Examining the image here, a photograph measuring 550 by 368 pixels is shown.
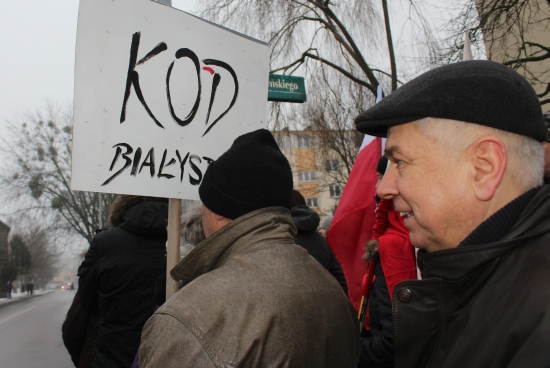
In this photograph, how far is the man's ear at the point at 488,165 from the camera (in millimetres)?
1085

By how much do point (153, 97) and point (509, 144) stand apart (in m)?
1.70

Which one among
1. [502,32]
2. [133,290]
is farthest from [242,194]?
[502,32]

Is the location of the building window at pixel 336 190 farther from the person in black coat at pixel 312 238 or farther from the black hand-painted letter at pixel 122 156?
the black hand-painted letter at pixel 122 156

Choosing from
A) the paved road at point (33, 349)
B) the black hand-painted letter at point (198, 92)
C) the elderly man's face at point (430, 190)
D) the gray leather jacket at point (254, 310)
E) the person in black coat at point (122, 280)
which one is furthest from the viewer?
the paved road at point (33, 349)

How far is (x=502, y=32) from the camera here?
292 inches

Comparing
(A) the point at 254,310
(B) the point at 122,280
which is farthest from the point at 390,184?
(B) the point at 122,280

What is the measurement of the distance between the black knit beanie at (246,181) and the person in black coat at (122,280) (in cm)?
149

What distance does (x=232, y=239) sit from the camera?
1.67 m

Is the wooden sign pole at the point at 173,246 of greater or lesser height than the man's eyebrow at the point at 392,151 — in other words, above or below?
below

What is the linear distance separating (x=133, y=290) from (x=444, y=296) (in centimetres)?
234

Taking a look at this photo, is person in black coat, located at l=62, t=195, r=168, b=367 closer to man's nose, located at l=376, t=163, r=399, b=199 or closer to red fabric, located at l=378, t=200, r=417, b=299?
red fabric, located at l=378, t=200, r=417, b=299

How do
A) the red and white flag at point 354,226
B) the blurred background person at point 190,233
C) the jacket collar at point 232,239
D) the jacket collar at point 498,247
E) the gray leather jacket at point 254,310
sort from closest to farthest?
the jacket collar at point 498,247 < the gray leather jacket at point 254,310 < the jacket collar at point 232,239 < the blurred background person at point 190,233 < the red and white flag at point 354,226

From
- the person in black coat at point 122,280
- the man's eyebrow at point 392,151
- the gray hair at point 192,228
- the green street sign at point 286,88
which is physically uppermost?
the green street sign at point 286,88

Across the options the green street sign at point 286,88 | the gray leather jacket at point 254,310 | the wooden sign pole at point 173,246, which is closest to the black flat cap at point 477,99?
the gray leather jacket at point 254,310
